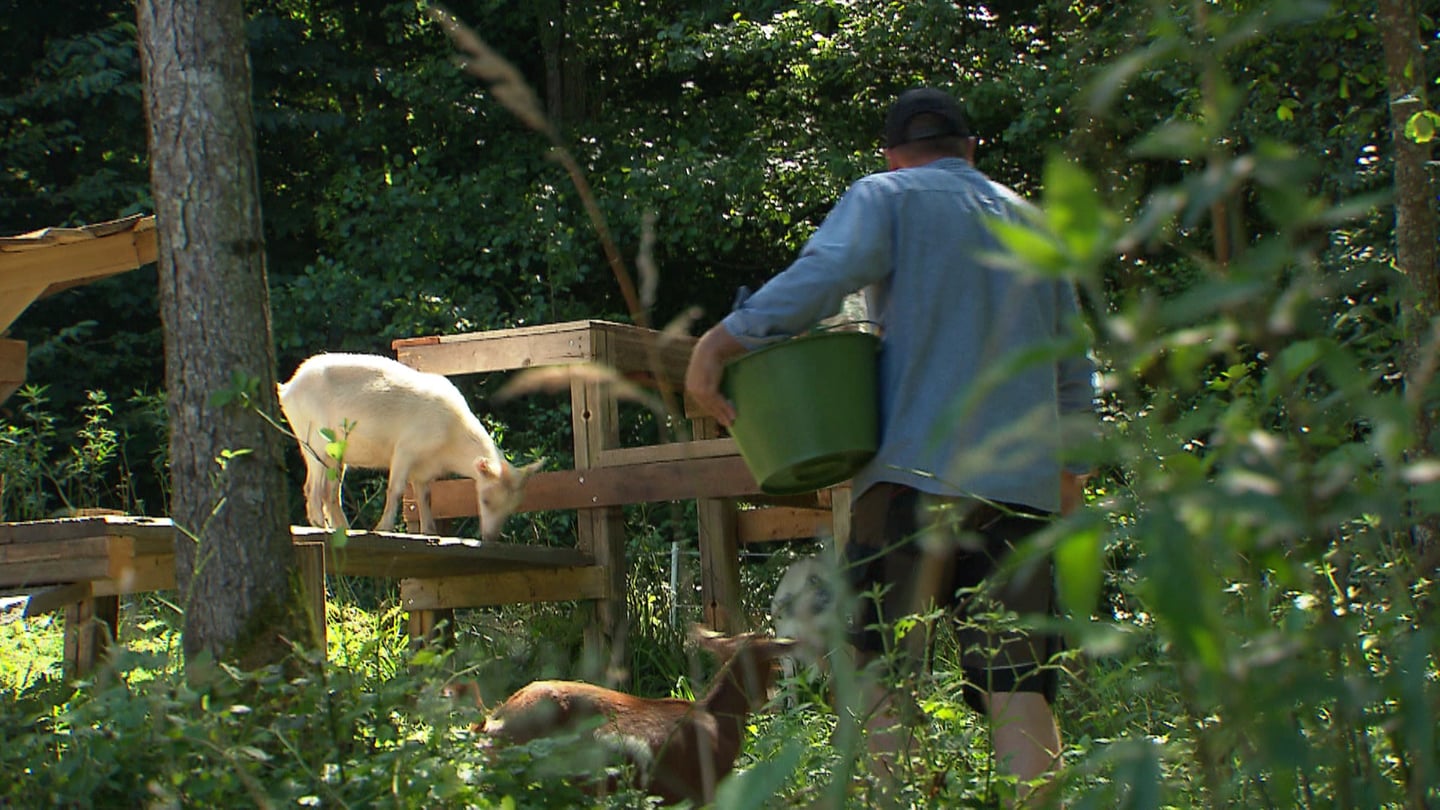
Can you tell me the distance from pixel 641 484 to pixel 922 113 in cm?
415

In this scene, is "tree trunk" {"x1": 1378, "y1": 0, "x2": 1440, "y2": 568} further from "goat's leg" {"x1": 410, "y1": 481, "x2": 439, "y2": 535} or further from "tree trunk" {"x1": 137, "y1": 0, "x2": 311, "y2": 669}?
"goat's leg" {"x1": 410, "y1": 481, "x2": 439, "y2": 535}

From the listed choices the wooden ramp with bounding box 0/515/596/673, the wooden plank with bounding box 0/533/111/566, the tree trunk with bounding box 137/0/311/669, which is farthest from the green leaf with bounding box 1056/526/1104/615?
the wooden plank with bounding box 0/533/111/566

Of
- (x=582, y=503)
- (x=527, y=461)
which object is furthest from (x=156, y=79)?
(x=527, y=461)

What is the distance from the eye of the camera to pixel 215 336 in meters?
3.98

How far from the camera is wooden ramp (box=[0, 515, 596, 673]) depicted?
489 cm

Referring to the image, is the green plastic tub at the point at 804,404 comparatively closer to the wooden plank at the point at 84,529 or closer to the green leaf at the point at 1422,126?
the wooden plank at the point at 84,529

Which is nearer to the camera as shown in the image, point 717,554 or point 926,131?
point 926,131

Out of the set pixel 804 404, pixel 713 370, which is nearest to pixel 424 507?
pixel 713 370

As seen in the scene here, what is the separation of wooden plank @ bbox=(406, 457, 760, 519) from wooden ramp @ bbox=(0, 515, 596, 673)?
0.36 metres

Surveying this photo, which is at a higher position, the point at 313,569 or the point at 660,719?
the point at 313,569

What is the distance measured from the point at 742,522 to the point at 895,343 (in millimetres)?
5862

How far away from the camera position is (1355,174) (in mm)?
9312

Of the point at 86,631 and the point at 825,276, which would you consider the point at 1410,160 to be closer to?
the point at 825,276

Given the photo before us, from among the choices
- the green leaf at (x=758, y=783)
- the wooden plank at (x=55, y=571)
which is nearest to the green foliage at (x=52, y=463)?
the wooden plank at (x=55, y=571)
